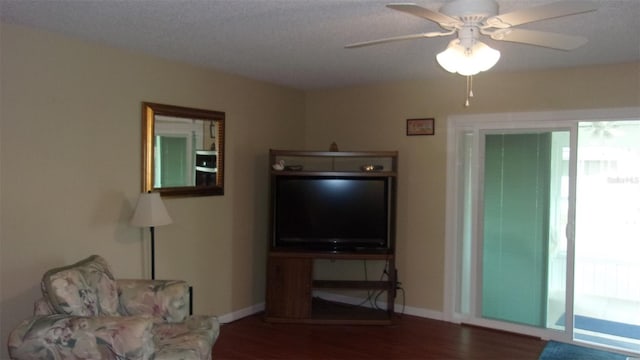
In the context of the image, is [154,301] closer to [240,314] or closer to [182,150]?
[182,150]

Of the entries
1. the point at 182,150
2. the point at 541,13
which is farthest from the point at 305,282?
the point at 541,13

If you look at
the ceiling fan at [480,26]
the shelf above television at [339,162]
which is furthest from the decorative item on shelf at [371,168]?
the ceiling fan at [480,26]

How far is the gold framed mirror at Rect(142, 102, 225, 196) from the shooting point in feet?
13.2

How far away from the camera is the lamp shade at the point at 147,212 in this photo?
3695 millimetres

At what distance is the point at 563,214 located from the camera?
4.41 m

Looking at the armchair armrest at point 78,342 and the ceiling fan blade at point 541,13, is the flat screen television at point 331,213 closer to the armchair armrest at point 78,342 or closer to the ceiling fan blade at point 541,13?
the armchair armrest at point 78,342

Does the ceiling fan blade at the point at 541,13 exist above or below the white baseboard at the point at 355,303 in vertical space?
above

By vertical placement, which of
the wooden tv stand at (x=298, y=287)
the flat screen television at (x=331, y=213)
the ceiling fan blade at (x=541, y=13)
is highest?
the ceiling fan blade at (x=541, y=13)

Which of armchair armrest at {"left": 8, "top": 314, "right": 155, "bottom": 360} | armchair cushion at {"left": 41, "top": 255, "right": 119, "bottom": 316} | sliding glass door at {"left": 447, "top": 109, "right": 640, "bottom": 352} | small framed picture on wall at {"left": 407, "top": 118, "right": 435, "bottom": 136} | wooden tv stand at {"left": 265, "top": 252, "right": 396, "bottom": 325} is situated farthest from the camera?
small framed picture on wall at {"left": 407, "top": 118, "right": 435, "bottom": 136}

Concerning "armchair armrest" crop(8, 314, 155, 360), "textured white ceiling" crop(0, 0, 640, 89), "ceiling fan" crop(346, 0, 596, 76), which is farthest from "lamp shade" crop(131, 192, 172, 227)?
"ceiling fan" crop(346, 0, 596, 76)

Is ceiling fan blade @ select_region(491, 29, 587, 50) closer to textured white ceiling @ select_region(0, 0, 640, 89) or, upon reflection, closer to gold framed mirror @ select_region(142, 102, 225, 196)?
textured white ceiling @ select_region(0, 0, 640, 89)

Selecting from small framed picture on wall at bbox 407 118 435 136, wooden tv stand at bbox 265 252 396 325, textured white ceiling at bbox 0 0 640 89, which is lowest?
wooden tv stand at bbox 265 252 396 325

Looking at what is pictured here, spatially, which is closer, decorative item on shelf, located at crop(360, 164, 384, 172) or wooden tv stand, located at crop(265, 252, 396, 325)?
wooden tv stand, located at crop(265, 252, 396, 325)

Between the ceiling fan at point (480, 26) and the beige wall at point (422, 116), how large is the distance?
6.48 feet
